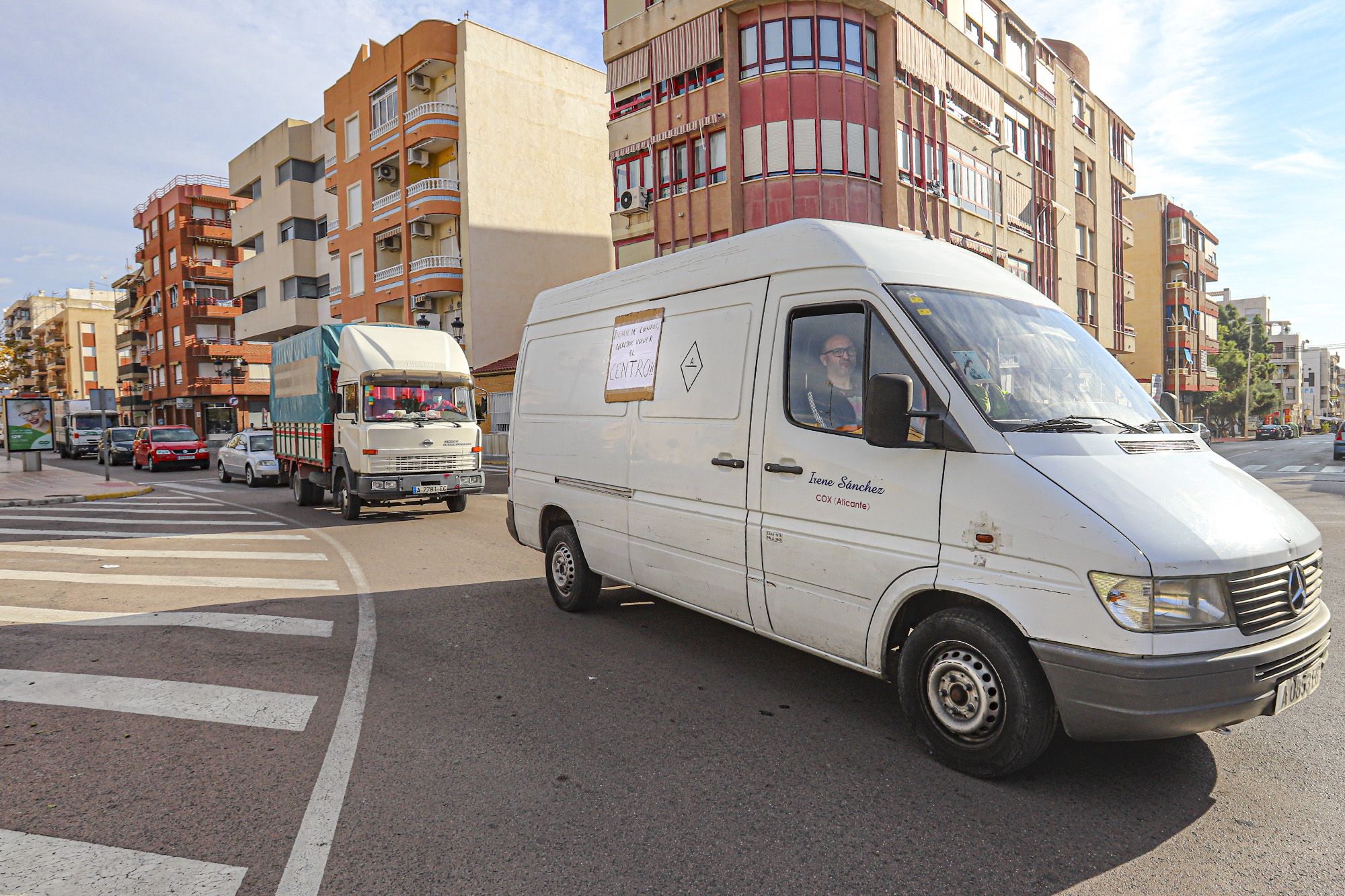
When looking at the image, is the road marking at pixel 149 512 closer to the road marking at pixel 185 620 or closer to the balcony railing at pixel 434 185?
the road marking at pixel 185 620

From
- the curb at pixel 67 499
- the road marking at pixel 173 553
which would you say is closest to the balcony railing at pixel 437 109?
the curb at pixel 67 499

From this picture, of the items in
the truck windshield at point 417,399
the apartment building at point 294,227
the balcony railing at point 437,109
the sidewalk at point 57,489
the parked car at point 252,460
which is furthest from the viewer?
the apartment building at point 294,227

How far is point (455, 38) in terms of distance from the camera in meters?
34.2

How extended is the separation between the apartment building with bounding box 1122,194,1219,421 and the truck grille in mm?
50781

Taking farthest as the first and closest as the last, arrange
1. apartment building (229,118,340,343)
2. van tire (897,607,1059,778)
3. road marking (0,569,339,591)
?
apartment building (229,118,340,343), road marking (0,569,339,591), van tire (897,607,1059,778)

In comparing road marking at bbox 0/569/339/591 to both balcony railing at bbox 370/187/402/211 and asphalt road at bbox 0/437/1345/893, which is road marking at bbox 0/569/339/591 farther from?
balcony railing at bbox 370/187/402/211

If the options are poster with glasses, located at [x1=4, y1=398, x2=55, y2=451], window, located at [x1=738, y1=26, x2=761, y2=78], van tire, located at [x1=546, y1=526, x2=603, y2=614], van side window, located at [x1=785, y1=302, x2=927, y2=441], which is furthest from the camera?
poster with glasses, located at [x1=4, y1=398, x2=55, y2=451]

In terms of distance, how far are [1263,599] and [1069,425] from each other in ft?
3.31

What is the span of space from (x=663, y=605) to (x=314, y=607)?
3.06 meters

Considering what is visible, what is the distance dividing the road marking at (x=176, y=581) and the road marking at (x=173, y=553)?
3.72 feet

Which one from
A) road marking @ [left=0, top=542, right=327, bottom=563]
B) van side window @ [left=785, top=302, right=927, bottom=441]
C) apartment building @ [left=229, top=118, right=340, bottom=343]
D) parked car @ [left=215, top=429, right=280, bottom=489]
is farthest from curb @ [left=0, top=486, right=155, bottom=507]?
apartment building @ [left=229, top=118, right=340, bottom=343]

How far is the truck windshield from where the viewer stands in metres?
13.3

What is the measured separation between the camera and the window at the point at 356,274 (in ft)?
129

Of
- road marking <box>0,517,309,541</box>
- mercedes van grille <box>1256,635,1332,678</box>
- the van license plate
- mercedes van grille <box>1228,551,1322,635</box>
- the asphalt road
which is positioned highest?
mercedes van grille <box>1228,551,1322,635</box>
